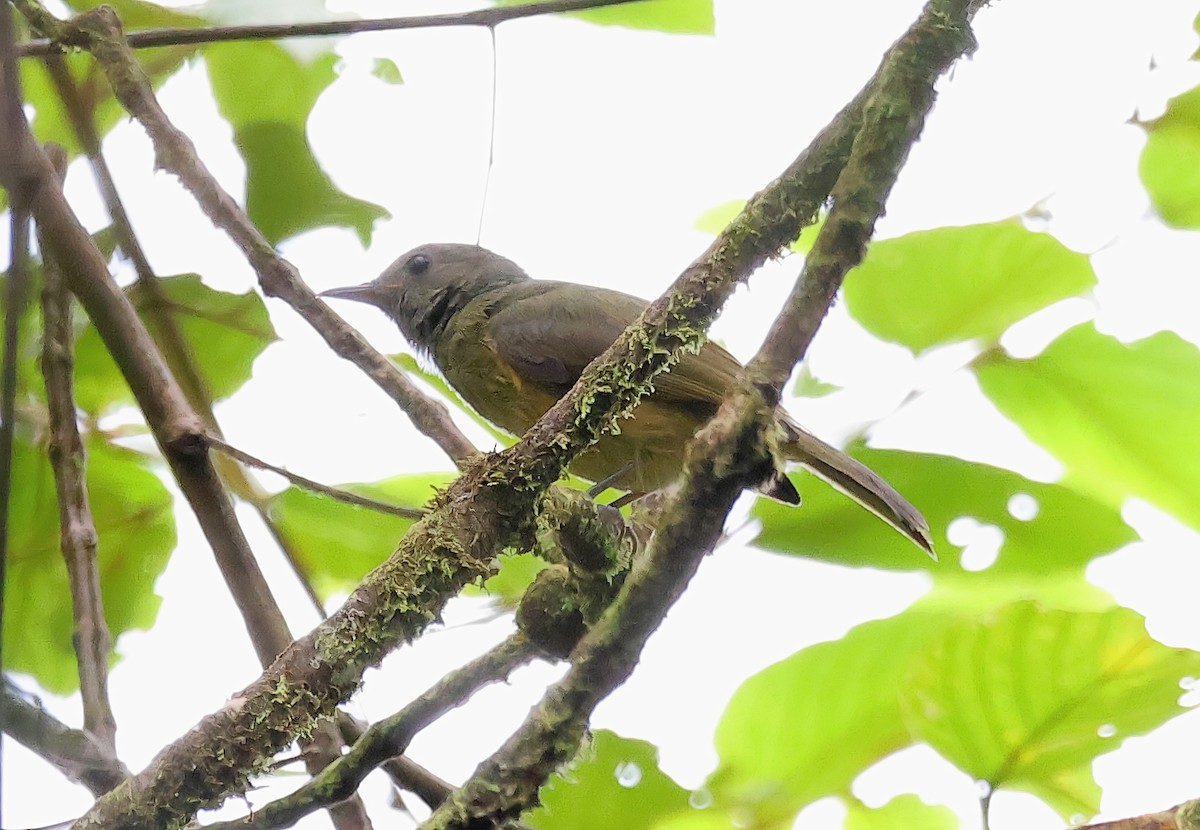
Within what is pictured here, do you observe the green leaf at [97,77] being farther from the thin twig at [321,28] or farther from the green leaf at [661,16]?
the green leaf at [661,16]

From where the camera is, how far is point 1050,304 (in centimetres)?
175

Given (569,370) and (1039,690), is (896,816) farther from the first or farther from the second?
(569,370)

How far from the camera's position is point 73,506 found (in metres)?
1.71

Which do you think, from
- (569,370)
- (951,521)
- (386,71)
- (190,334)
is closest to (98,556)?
(190,334)

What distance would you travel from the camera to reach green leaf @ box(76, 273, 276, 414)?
2021 millimetres

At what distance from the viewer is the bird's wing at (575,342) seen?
90.6 inches

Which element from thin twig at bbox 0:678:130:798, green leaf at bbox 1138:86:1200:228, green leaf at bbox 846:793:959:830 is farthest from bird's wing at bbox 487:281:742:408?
thin twig at bbox 0:678:130:798

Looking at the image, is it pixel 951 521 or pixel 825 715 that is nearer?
pixel 825 715

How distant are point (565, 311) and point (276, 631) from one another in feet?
3.78

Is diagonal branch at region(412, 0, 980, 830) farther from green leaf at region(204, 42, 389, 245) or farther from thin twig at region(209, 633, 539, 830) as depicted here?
green leaf at region(204, 42, 389, 245)

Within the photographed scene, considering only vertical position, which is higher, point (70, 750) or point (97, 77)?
point (97, 77)

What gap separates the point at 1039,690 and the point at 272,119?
63.5 inches

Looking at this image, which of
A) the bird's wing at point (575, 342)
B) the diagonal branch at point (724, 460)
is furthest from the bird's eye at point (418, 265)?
the diagonal branch at point (724, 460)

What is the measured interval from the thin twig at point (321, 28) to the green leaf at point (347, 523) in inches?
28.7
